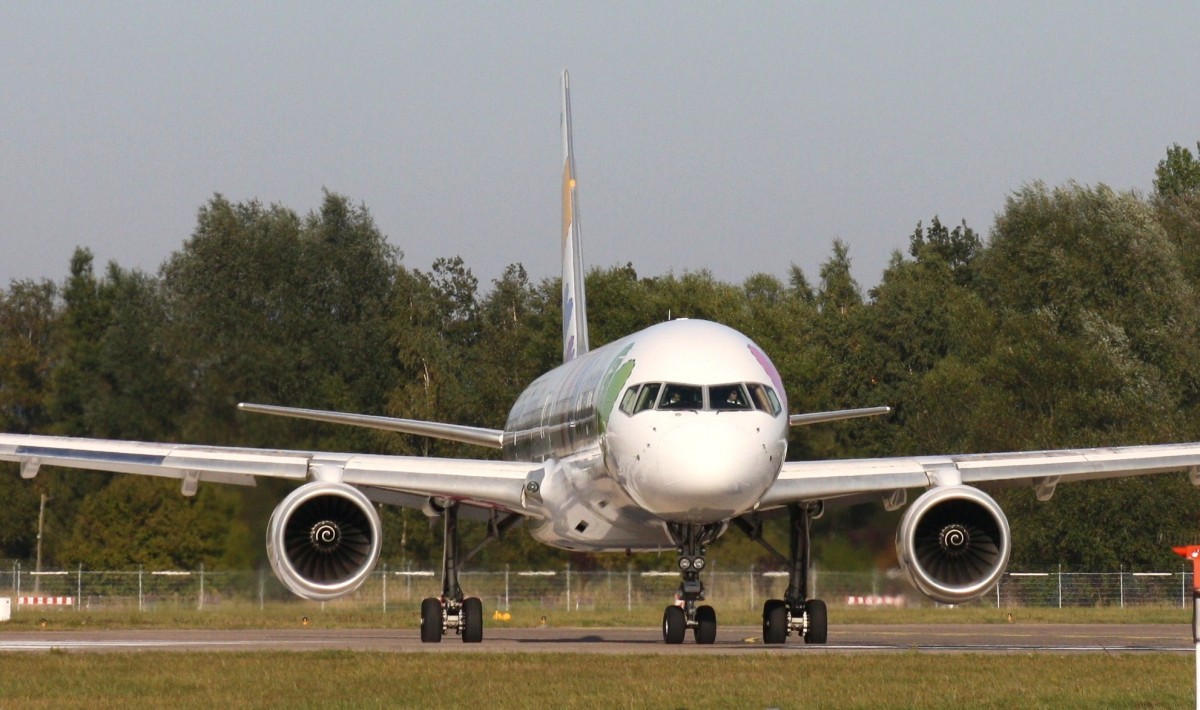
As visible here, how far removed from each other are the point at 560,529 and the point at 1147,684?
401 inches

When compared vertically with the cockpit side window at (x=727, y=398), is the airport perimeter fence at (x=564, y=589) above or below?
below

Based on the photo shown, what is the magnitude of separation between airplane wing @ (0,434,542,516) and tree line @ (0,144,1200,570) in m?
16.0

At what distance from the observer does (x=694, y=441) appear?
20406 millimetres

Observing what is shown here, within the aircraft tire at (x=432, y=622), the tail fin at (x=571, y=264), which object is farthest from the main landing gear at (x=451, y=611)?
the tail fin at (x=571, y=264)

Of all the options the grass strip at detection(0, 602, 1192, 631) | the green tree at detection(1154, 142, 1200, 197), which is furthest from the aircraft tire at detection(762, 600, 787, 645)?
the green tree at detection(1154, 142, 1200, 197)

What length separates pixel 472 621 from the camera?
25781mm

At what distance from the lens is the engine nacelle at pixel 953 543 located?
22406mm

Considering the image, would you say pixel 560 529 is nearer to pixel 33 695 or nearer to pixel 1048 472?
pixel 1048 472

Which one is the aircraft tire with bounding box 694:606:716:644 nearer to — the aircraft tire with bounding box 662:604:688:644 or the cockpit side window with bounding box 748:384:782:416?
the aircraft tire with bounding box 662:604:688:644

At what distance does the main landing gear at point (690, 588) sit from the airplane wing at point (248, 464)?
3.31 metres

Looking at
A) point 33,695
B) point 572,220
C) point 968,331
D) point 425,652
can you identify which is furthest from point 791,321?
point 33,695

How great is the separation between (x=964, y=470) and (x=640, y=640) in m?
5.46

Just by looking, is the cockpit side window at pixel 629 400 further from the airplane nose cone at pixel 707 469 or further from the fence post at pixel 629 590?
the fence post at pixel 629 590

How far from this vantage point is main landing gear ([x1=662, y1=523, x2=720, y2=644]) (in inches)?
866
